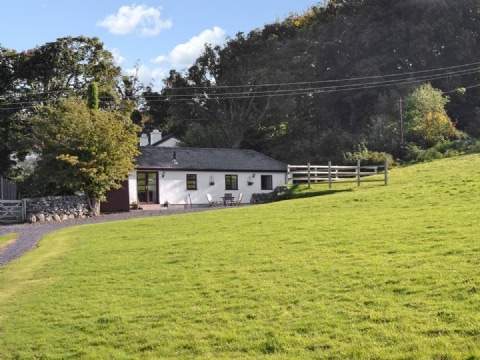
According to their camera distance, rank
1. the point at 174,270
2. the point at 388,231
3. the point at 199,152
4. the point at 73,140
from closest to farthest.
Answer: the point at 174,270
the point at 388,231
the point at 73,140
the point at 199,152

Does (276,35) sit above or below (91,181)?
above

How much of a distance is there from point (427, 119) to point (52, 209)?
3165cm

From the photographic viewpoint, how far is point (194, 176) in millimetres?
38000

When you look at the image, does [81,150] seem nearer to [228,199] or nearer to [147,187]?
[147,187]

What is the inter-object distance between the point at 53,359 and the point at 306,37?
186 ft

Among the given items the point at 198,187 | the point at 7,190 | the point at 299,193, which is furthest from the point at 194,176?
the point at 7,190

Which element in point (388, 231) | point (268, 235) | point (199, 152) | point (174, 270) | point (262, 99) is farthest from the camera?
point (262, 99)

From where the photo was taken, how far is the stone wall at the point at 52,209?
93.1 feet

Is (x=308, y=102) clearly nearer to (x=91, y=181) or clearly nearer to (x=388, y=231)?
(x=91, y=181)

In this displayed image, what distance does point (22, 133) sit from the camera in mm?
40844

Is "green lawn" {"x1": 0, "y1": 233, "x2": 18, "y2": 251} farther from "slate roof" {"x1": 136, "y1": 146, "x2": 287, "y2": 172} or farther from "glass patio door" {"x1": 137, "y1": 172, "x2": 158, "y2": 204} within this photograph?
"glass patio door" {"x1": 137, "y1": 172, "x2": 158, "y2": 204}

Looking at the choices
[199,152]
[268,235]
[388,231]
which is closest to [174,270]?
[268,235]

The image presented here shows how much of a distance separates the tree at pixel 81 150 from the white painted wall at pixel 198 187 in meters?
5.00

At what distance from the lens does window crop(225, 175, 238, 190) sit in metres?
39.1
